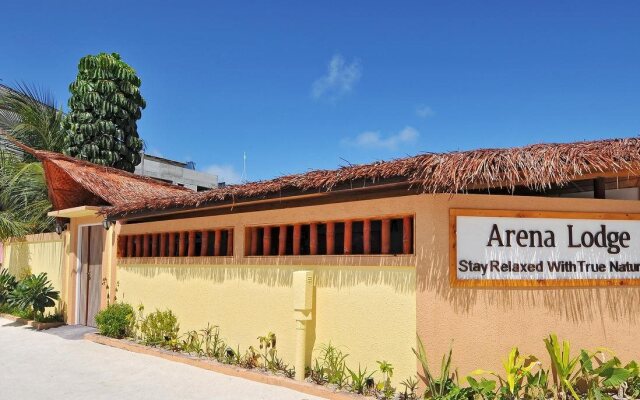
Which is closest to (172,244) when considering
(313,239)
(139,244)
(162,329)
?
(139,244)

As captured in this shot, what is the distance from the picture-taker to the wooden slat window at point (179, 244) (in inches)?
345

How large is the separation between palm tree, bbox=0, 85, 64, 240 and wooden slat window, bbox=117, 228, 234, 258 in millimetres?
5531

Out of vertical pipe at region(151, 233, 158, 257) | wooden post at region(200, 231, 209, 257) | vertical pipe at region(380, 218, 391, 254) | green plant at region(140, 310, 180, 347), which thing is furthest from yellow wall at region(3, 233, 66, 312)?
vertical pipe at region(380, 218, 391, 254)

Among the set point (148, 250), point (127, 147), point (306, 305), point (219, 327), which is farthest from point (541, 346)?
point (127, 147)

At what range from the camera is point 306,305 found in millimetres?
6836

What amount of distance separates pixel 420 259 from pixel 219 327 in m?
3.83

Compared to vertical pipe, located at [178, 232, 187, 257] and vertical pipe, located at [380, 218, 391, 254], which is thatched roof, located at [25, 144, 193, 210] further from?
vertical pipe, located at [380, 218, 391, 254]

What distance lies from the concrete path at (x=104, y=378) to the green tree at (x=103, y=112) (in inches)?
382

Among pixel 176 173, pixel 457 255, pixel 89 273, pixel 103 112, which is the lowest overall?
pixel 89 273

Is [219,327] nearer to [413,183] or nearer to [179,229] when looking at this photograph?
[179,229]

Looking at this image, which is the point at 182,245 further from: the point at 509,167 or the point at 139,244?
the point at 509,167

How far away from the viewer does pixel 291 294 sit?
24.2 ft

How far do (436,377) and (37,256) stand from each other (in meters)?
11.7

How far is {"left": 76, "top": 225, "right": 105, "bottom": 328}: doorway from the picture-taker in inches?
460
